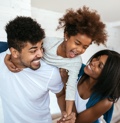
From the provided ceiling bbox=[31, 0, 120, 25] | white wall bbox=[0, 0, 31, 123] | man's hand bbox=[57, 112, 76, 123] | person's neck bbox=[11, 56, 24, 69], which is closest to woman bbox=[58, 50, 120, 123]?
man's hand bbox=[57, 112, 76, 123]

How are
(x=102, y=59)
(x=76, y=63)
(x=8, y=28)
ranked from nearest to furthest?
(x=8, y=28)
(x=76, y=63)
(x=102, y=59)

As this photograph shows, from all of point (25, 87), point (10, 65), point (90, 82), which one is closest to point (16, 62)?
point (10, 65)

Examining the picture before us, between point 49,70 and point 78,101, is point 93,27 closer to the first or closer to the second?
point 49,70

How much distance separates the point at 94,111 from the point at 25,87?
0.45m

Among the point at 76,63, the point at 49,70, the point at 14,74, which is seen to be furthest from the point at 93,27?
the point at 14,74

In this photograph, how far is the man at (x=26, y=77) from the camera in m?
0.80

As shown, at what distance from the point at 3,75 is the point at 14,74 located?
0.20 feet

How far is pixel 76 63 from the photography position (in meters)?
0.92

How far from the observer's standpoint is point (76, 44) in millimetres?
868

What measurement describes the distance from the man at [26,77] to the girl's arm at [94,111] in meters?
0.21

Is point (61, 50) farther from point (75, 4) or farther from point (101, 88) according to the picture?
point (75, 4)

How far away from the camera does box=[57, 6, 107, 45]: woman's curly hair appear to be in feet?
2.75

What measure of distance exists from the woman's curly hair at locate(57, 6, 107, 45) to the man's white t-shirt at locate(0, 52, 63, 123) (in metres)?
0.23

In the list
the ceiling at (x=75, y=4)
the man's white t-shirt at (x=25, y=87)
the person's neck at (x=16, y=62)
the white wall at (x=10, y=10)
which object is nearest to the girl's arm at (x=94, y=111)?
the man's white t-shirt at (x=25, y=87)
